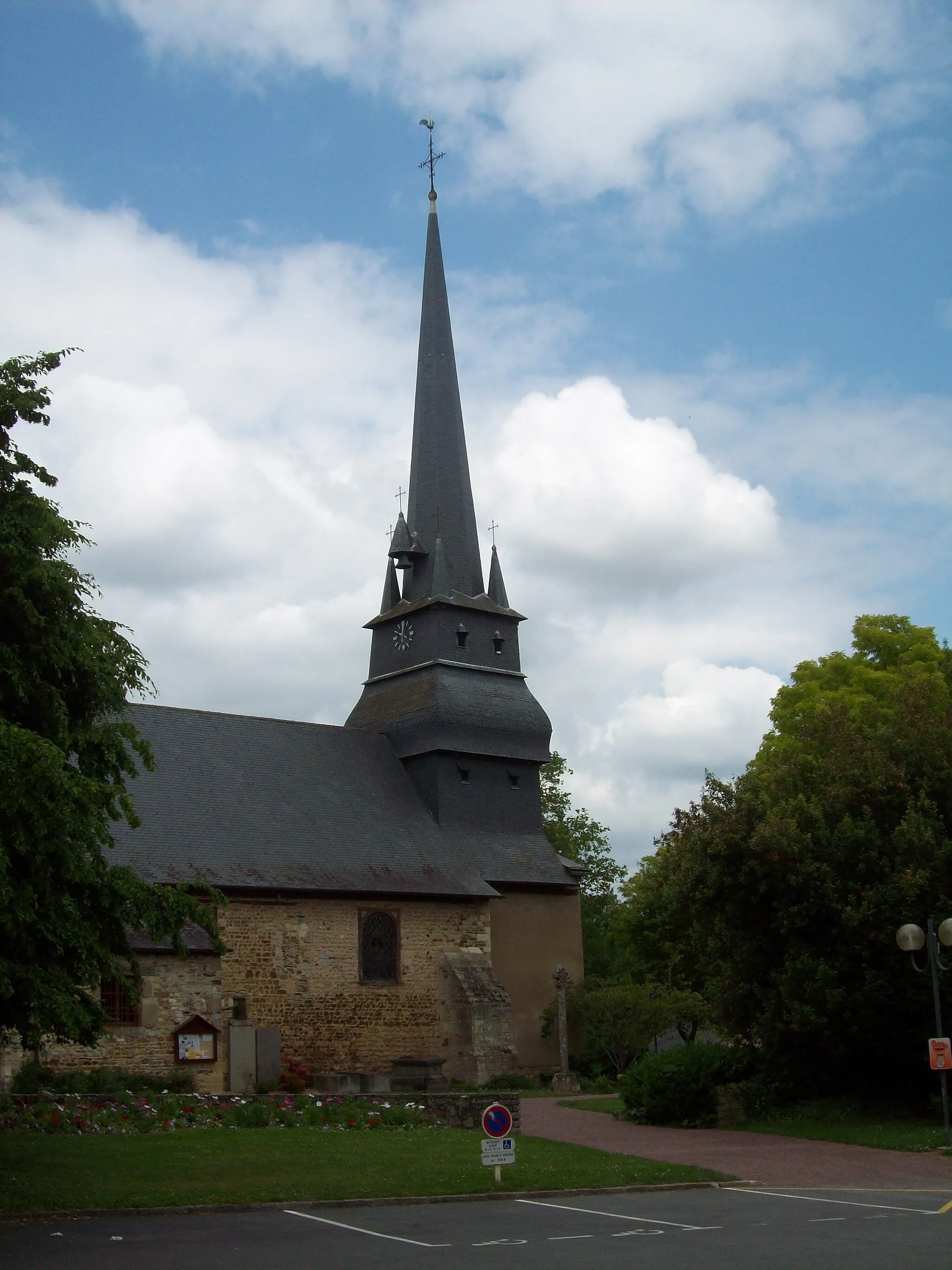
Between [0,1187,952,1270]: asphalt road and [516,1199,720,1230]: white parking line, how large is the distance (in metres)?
0.03

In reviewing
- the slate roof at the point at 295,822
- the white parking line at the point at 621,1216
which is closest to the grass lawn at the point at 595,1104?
the slate roof at the point at 295,822

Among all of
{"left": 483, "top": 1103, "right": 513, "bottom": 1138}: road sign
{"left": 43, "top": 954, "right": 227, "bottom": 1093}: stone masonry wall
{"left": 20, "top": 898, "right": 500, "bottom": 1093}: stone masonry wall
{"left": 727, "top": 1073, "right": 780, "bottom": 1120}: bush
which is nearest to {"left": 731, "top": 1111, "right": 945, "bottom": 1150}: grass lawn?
{"left": 727, "top": 1073, "right": 780, "bottom": 1120}: bush

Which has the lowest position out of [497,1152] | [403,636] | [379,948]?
[497,1152]

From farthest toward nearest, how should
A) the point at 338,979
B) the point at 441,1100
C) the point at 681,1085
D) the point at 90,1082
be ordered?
1. the point at 338,979
2. the point at 90,1082
3. the point at 681,1085
4. the point at 441,1100

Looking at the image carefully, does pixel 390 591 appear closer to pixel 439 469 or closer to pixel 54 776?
pixel 439 469

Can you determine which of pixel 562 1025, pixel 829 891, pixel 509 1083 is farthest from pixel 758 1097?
pixel 562 1025

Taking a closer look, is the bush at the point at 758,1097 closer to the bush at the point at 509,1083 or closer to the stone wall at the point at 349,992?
the bush at the point at 509,1083

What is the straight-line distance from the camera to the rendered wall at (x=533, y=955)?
3291cm

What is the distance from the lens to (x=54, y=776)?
449 inches

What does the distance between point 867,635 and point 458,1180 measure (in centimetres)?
2574

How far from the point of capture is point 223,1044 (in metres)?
27.0

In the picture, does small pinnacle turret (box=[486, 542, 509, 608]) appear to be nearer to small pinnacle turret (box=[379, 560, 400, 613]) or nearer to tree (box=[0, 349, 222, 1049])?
small pinnacle turret (box=[379, 560, 400, 613])

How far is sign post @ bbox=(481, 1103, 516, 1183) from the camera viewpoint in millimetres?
13281

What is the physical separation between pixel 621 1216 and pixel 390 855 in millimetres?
19546
